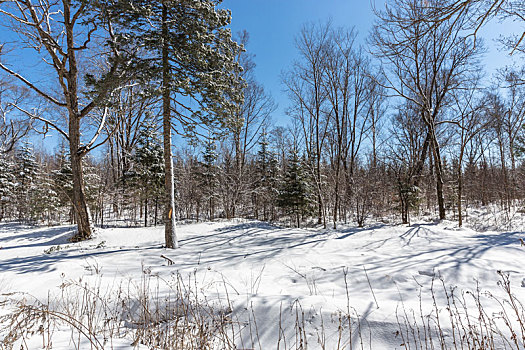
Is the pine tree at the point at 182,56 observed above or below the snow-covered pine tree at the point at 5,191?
above

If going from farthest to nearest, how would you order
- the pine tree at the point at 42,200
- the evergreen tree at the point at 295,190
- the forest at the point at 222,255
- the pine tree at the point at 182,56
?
1. the evergreen tree at the point at 295,190
2. the pine tree at the point at 42,200
3. the pine tree at the point at 182,56
4. the forest at the point at 222,255

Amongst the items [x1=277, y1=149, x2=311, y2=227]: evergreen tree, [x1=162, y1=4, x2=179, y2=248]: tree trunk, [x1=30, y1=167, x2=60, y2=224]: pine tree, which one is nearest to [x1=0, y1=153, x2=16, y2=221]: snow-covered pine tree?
[x1=30, y1=167, x2=60, y2=224]: pine tree

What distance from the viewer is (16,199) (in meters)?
18.0

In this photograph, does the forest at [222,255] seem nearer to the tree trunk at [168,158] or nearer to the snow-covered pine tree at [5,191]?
the tree trunk at [168,158]

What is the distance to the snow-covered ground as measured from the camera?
2340 mm

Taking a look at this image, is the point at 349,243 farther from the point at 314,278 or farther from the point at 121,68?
the point at 121,68

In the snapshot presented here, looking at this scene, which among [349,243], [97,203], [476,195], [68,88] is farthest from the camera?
[476,195]

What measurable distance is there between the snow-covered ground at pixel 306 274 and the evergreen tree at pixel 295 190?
5250 mm

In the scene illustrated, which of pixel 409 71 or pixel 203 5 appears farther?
pixel 409 71

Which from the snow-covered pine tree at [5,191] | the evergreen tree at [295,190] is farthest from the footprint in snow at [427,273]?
the snow-covered pine tree at [5,191]

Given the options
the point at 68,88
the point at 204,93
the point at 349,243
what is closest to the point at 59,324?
the point at 204,93

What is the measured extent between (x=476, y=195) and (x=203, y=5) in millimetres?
26067

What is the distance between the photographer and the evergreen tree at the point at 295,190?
14.2 m

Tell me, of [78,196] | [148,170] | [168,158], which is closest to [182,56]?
[168,158]
